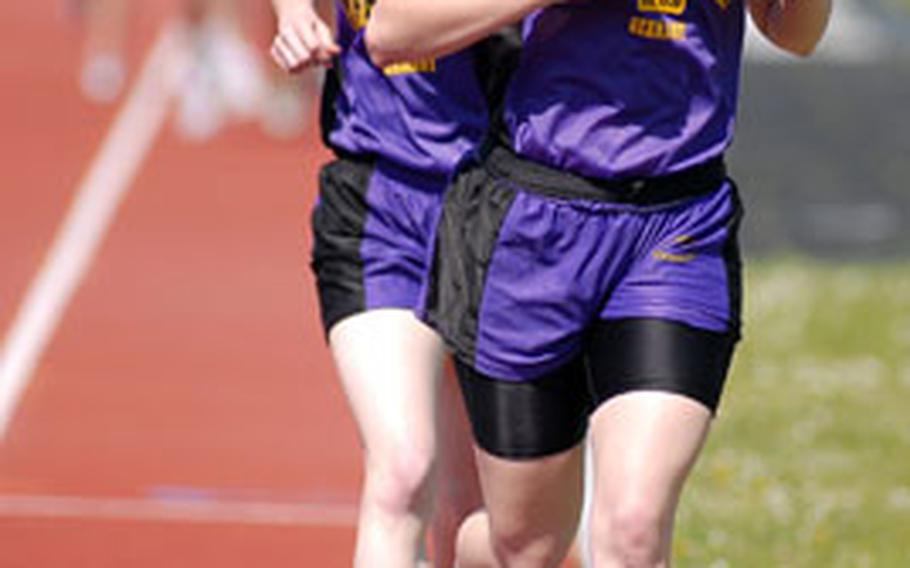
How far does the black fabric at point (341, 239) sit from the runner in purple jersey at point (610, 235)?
44 cm

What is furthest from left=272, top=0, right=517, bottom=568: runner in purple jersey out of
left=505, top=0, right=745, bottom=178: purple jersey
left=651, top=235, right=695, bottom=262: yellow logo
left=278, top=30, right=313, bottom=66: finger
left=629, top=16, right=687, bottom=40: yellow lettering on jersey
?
left=651, top=235, right=695, bottom=262: yellow logo

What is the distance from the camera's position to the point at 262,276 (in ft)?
40.5

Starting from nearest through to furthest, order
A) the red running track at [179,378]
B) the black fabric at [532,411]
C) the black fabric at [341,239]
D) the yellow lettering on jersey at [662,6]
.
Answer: the yellow lettering on jersey at [662,6] → the black fabric at [532,411] → the black fabric at [341,239] → the red running track at [179,378]

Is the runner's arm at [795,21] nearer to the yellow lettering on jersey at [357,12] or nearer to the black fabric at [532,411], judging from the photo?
the black fabric at [532,411]

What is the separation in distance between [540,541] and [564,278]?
69cm

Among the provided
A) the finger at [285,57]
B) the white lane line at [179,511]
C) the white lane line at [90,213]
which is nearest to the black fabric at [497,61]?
the finger at [285,57]

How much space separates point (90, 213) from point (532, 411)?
874 centimetres

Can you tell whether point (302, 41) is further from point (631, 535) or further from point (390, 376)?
point (631, 535)

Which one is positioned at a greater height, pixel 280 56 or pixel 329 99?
pixel 280 56

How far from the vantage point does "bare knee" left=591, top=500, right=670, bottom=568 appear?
5.17 m

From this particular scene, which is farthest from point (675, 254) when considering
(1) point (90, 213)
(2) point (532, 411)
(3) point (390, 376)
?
(1) point (90, 213)

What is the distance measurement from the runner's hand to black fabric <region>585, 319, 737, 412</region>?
84cm

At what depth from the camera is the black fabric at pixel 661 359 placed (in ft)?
17.3

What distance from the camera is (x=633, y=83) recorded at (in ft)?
17.1
